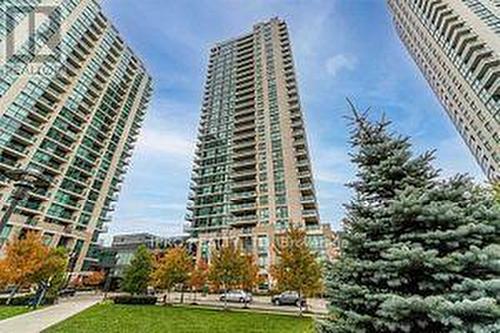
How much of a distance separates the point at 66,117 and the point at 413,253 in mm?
71236

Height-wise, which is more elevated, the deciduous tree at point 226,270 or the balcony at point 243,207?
the balcony at point 243,207

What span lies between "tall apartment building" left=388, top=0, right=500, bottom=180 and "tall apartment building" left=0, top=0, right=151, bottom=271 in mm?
67246

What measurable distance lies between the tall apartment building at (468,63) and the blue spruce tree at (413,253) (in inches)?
1441

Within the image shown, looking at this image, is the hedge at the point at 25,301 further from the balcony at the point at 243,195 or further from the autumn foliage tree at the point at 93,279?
the balcony at the point at 243,195

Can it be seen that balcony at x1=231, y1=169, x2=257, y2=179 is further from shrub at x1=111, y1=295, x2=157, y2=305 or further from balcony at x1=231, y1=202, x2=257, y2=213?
shrub at x1=111, y1=295, x2=157, y2=305

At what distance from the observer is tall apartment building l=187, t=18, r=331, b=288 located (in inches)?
2554

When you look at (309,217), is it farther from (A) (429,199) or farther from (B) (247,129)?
(A) (429,199)

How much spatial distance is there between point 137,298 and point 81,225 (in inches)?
1568

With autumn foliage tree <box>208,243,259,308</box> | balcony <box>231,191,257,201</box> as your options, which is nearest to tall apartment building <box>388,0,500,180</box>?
autumn foliage tree <box>208,243,259,308</box>

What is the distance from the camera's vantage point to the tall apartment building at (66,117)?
54.0 m

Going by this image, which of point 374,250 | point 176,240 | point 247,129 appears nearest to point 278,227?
point 247,129

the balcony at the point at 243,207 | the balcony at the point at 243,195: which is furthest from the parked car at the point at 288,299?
the balcony at the point at 243,195

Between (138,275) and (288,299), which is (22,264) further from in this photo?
(288,299)

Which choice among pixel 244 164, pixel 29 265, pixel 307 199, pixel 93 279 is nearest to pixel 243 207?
pixel 244 164
